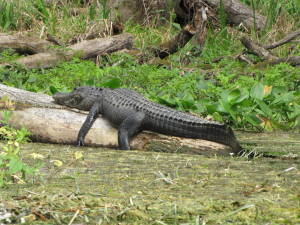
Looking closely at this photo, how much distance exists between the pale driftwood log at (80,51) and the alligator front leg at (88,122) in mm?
3633

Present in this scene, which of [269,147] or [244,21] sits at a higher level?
[269,147]

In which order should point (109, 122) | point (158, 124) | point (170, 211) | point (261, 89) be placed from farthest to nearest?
point (261, 89)
point (109, 122)
point (158, 124)
point (170, 211)

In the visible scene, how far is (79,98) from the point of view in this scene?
5965 mm

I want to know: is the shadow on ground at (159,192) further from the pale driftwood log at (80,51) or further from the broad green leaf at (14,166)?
the pale driftwood log at (80,51)

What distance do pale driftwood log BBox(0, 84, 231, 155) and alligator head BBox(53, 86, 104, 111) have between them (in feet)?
0.43

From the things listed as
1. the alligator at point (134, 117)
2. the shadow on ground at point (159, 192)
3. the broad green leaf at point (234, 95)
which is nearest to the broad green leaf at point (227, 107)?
the broad green leaf at point (234, 95)

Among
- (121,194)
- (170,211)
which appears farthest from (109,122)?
(170,211)

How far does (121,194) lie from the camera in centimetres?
288

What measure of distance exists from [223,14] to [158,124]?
6.20m

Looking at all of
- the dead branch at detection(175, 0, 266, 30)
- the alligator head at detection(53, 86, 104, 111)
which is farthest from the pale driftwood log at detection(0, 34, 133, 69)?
the alligator head at detection(53, 86, 104, 111)

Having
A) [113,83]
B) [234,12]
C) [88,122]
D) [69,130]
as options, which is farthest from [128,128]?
[234,12]

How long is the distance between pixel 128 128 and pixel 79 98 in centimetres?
85

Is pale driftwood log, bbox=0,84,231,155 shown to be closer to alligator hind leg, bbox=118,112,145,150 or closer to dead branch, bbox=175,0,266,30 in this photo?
alligator hind leg, bbox=118,112,145,150

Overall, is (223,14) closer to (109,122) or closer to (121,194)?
(109,122)
